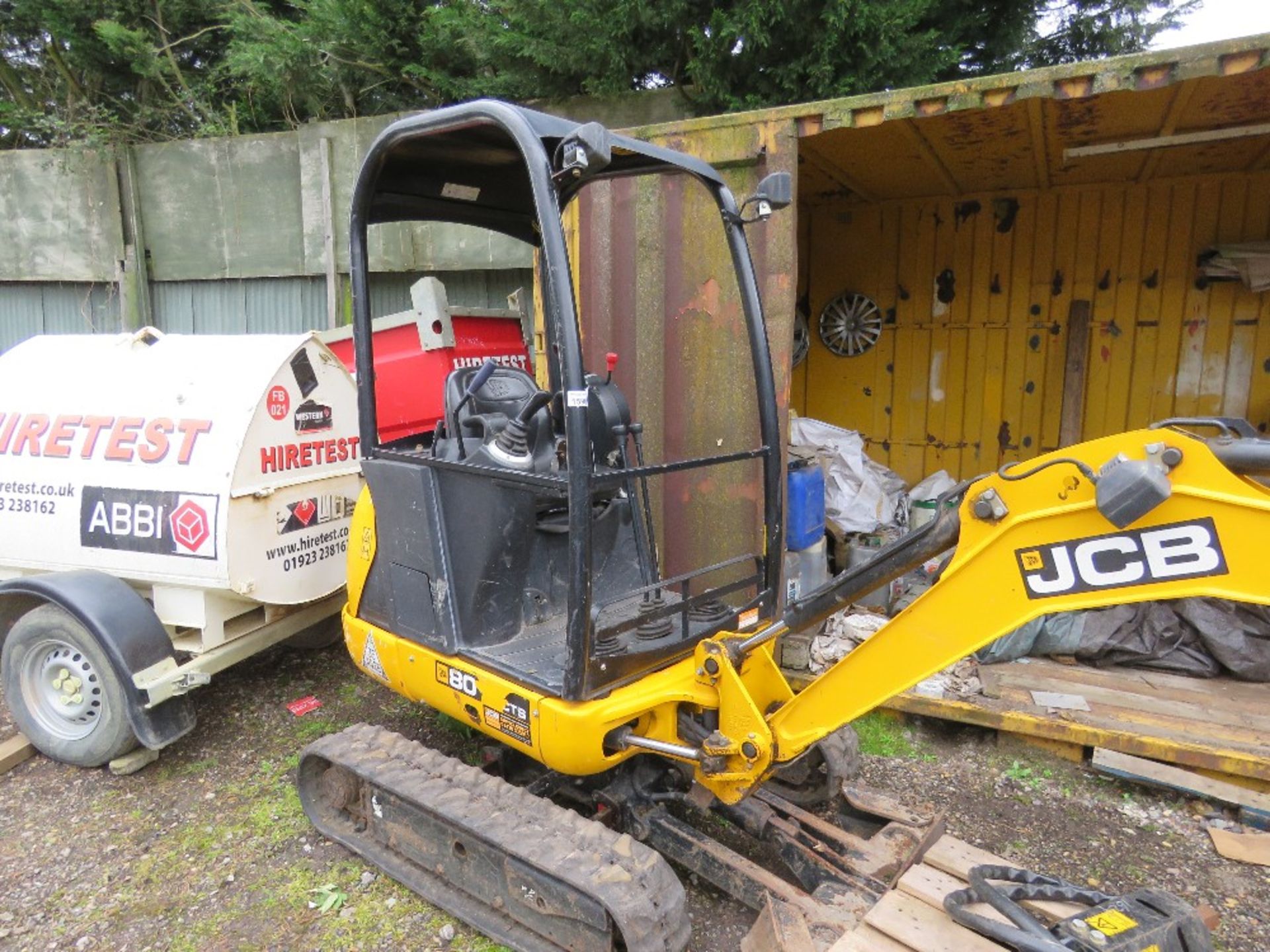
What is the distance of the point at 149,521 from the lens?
12.2ft

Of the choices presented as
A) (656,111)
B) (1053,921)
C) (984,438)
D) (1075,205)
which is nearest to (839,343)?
(984,438)

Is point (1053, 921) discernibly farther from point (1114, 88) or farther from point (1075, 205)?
point (1075, 205)

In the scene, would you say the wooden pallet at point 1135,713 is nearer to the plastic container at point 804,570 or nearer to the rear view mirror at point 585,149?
the plastic container at point 804,570

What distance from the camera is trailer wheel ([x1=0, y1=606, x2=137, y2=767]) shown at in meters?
3.65

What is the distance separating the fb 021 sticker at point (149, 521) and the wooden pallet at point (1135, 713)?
3349 mm

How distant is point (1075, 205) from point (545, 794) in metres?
6.04

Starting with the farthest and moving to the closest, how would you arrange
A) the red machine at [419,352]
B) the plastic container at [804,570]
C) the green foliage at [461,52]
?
the green foliage at [461,52]
the red machine at [419,352]
the plastic container at [804,570]

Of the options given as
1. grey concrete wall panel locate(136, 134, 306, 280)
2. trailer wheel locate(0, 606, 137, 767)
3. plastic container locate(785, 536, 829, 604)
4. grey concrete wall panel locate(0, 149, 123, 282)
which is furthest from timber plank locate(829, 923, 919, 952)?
grey concrete wall panel locate(0, 149, 123, 282)

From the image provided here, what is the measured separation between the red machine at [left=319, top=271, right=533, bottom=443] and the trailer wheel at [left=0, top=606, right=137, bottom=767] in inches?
85.9

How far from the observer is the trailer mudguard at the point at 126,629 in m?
3.50

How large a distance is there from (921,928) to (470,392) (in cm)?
223

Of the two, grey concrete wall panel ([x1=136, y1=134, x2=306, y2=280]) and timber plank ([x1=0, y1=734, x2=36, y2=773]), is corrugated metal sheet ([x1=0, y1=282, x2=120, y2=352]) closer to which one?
grey concrete wall panel ([x1=136, y1=134, x2=306, y2=280])

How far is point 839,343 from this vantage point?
24.1 ft

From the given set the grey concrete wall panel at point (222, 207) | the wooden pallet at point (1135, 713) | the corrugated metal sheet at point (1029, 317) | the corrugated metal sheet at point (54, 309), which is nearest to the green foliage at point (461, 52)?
the grey concrete wall panel at point (222, 207)
